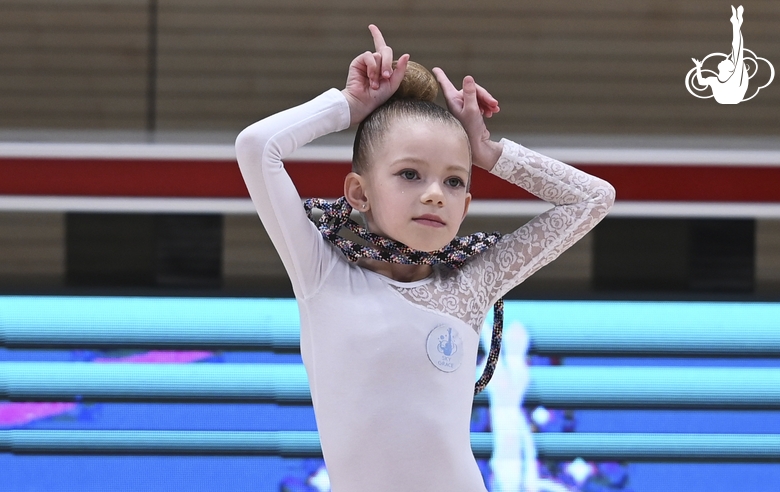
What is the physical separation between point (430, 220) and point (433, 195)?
4 cm

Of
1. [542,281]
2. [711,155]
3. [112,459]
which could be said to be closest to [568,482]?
[542,281]

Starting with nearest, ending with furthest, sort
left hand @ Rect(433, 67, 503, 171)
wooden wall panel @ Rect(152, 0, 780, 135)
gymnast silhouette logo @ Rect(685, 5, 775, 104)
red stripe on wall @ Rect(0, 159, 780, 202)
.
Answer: left hand @ Rect(433, 67, 503, 171)
red stripe on wall @ Rect(0, 159, 780, 202)
gymnast silhouette logo @ Rect(685, 5, 775, 104)
wooden wall panel @ Rect(152, 0, 780, 135)

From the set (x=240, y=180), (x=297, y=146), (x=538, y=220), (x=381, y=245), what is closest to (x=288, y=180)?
(x=297, y=146)

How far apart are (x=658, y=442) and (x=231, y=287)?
143 cm

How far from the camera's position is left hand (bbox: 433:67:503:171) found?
1377mm

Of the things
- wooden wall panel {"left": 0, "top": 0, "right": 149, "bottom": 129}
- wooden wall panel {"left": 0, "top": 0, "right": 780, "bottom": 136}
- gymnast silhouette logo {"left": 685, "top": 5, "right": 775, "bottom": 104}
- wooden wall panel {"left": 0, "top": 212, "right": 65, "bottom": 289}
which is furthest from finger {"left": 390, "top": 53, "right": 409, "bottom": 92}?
wooden wall panel {"left": 0, "top": 212, "right": 65, "bottom": 289}

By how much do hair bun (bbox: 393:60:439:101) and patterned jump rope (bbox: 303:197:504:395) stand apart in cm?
18

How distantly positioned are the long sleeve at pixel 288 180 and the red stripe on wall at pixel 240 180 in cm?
144

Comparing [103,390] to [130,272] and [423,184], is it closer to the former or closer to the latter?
[130,272]

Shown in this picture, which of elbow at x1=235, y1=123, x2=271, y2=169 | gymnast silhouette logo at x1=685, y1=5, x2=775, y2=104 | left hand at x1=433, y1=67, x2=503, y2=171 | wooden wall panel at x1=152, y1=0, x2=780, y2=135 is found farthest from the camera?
wooden wall panel at x1=152, y1=0, x2=780, y2=135

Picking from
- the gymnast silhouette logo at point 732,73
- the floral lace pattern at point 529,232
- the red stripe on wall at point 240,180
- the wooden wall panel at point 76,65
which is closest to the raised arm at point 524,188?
the floral lace pattern at point 529,232

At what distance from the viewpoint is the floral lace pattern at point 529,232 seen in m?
1.38

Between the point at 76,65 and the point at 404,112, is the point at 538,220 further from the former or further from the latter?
the point at 76,65

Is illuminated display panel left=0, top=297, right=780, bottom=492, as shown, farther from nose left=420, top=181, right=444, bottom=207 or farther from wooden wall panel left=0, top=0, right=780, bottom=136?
nose left=420, top=181, right=444, bottom=207
